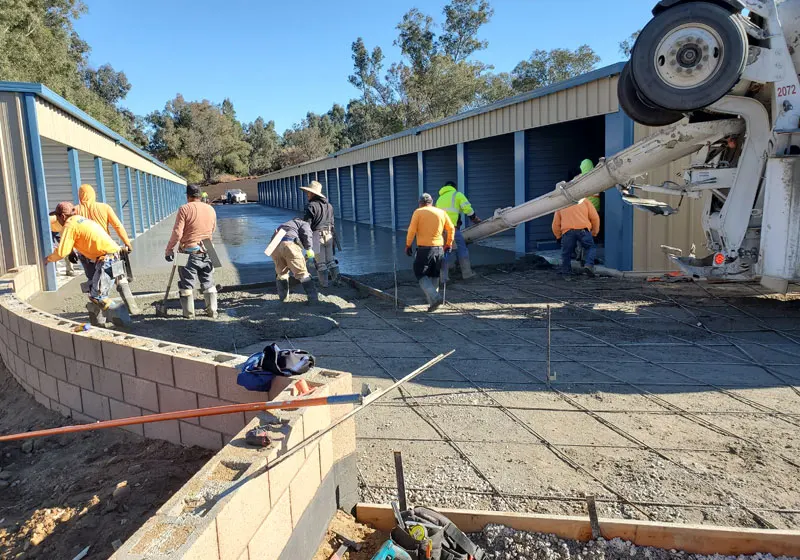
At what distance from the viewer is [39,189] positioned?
33.8 ft

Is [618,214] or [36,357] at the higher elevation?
[618,214]

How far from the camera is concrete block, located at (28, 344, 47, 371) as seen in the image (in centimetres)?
555

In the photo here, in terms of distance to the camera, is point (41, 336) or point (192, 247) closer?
point (41, 336)

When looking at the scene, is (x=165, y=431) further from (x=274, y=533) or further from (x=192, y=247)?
(x=192, y=247)

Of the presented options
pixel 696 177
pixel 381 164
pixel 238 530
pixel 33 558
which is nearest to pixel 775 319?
pixel 696 177

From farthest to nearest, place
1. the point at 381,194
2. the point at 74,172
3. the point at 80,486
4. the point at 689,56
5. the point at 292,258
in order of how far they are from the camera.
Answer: the point at 381,194, the point at 74,172, the point at 292,258, the point at 689,56, the point at 80,486

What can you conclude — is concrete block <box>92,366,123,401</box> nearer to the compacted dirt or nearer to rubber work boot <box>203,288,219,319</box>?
the compacted dirt

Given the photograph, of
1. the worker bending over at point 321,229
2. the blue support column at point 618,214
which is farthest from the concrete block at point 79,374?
the blue support column at point 618,214

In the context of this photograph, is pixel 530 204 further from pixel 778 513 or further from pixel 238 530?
pixel 238 530

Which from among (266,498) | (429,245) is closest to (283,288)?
(429,245)

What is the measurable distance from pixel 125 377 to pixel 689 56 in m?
5.92

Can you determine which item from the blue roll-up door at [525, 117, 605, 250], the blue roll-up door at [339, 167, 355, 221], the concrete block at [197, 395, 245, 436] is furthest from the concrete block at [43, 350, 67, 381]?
the blue roll-up door at [339, 167, 355, 221]

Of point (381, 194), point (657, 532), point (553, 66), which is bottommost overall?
point (657, 532)

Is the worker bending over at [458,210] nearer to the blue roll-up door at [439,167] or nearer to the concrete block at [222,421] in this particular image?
the concrete block at [222,421]
